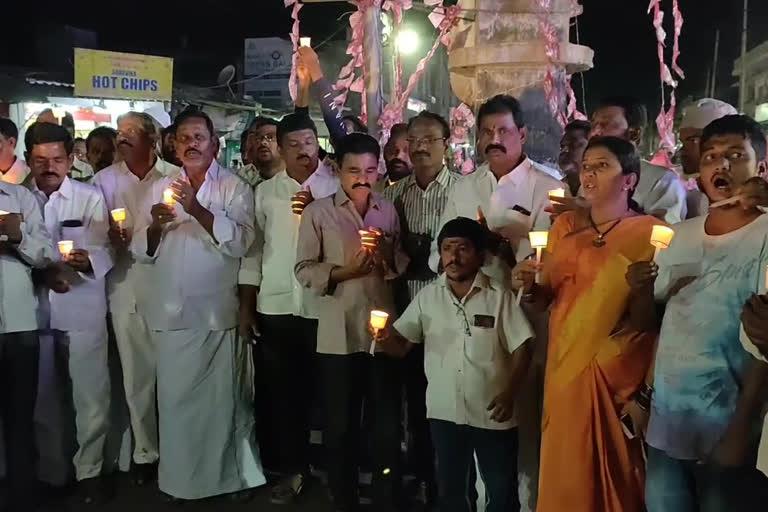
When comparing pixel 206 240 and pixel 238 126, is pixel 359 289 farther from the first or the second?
pixel 238 126

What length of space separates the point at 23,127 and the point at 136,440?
30.7ft

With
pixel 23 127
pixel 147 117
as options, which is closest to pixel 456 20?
pixel 147 117

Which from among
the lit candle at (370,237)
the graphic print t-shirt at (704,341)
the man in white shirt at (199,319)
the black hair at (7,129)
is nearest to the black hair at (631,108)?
the graphic print t-shirt at (704,341)

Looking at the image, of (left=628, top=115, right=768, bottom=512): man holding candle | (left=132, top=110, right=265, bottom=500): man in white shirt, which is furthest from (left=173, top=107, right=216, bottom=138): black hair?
(left=628, top=115, right=768, bottom=512): man holding candle

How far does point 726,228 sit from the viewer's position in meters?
2.66

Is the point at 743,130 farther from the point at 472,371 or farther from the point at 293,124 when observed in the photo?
the point at 293,124

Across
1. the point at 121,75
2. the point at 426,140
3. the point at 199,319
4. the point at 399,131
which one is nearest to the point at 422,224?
the point at 426,140

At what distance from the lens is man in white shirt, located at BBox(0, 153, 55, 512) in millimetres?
4141

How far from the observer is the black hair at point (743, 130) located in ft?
8.77

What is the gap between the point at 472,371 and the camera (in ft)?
11.5

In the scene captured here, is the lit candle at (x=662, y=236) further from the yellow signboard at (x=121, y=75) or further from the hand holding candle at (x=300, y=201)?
the yellow signboard at (x=121, y=75)

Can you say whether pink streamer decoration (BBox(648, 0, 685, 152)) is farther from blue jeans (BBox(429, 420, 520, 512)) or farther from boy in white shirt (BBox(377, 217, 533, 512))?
blue jeans (BBox(429, 420, 520, 512))

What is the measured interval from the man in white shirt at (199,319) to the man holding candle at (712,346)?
8.27ft

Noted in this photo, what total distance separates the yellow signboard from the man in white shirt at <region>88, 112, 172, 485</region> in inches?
316
